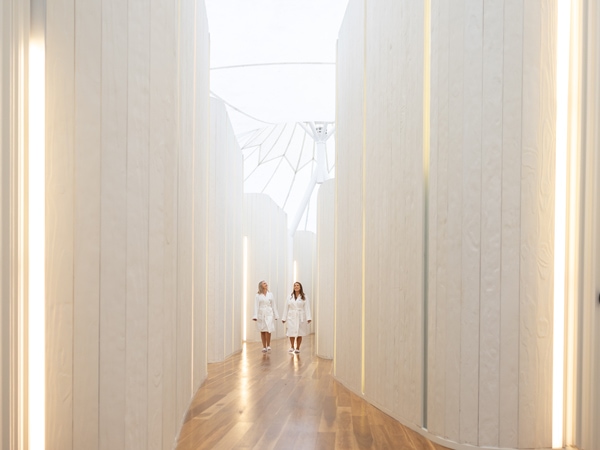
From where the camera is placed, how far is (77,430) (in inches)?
123

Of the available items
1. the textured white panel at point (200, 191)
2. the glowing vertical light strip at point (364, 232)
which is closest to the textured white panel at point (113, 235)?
the textured white panel at point (200, 191)

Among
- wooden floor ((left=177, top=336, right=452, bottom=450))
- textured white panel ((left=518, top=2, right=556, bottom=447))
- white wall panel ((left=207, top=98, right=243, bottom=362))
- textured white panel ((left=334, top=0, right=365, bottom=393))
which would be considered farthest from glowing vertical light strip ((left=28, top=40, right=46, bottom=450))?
white wall panel ((left=207, top=98, right=243, bottom=362))

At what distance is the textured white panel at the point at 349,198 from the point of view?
730 cm

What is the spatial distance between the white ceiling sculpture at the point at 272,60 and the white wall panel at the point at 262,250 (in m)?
3.61

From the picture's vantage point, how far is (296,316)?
40.7 ft

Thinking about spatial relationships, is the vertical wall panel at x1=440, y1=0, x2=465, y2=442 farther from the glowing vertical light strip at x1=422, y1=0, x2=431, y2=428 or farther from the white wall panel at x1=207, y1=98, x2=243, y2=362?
the white wall panel at x1=207, y1=98, x2=243, y2=362

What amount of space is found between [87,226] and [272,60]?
13.4m

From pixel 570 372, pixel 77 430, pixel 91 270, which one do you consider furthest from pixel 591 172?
pixel 77 430

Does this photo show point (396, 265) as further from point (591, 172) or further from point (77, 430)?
point (77, 430)

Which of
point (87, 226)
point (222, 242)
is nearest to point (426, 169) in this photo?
point (87, 226)

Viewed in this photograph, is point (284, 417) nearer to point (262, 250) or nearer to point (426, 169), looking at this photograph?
point (426, 169)

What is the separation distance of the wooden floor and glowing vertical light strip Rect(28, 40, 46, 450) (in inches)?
82.0

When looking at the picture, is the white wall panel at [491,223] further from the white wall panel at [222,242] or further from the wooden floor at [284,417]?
the white wall panel at [222,242]

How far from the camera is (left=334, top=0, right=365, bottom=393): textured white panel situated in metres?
7.30
